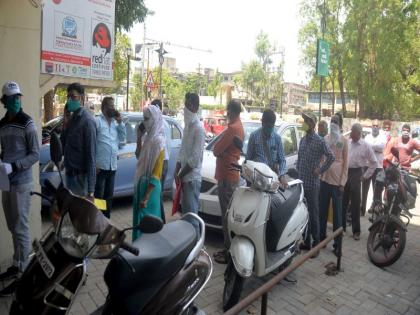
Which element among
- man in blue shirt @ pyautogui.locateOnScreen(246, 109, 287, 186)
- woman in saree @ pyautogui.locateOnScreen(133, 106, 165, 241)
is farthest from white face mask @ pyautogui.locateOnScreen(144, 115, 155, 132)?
man in blue shirt @ pyautogui.locateOnScreen(246, 109, 287, 186)

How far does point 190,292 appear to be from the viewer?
2326 mm

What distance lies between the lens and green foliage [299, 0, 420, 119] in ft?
85.3

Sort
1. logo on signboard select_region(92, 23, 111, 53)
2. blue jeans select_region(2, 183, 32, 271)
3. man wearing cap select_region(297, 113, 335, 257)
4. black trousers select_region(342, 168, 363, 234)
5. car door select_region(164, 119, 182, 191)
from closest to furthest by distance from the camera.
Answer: blue jeans select_region(2, 183, 32, 271) → man wearing cap select_region(297, 113, 335, 257) → black trousers select_region(342, 168, 363, 234) → logo on signboard select_region(92, 23, 111, 53) → car door select_region(164, 119, 182, 191)

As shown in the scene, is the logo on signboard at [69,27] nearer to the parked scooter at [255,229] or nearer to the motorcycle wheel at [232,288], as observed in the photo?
the parked scooter at [255,229]

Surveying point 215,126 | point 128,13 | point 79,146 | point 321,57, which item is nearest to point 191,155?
point 79,146

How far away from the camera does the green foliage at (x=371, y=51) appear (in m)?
26.0

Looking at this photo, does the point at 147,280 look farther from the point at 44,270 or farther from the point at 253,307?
the point at 253,307

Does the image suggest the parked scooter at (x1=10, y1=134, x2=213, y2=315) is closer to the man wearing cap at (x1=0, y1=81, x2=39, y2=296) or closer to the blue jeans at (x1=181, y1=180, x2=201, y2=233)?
the man wearing cap at (x1=0, y1=81, x2=39, y2=296)

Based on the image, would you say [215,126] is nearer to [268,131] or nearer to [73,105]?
[268,131]

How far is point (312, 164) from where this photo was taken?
5.07 metres

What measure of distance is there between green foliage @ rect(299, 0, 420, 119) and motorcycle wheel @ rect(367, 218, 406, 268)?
24136 millimetres

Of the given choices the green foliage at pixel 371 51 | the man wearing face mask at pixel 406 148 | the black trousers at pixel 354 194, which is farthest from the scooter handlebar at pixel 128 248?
the green foliage at pixel 371 51

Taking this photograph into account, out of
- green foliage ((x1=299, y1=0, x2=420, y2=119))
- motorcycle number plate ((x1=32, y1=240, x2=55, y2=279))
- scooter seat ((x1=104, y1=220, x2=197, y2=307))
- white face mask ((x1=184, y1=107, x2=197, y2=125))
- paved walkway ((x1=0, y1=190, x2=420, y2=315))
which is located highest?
green foliage ((x1=299, y1=0, x2=420, y2=119))

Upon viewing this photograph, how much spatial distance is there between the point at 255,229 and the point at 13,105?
2.48 meters
